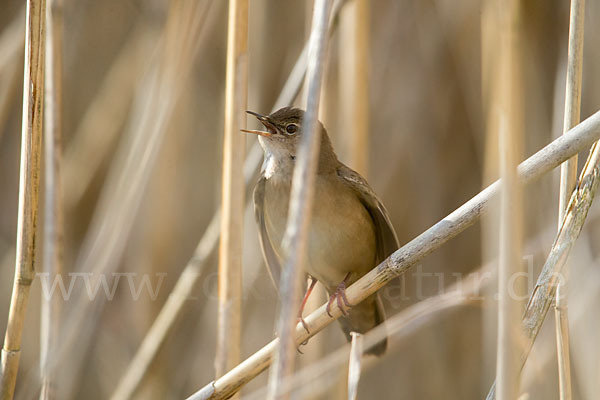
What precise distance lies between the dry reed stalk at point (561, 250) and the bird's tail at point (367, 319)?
0.86 metres

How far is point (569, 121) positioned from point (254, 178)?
162 centimetres

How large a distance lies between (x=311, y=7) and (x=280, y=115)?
1.68 feet

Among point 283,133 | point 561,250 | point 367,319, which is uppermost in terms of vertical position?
point 283,133

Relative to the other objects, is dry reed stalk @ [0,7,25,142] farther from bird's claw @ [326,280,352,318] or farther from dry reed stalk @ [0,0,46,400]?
bird's claw @ [326,280,352,318]

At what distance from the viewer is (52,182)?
2.07 meters

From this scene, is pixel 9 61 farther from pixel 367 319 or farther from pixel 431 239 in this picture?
pixel 431 239

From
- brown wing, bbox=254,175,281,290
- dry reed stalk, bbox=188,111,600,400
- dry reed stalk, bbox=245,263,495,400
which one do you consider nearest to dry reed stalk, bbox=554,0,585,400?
dry reed stalk, bbox=188,111,600,400

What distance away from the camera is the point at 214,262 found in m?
3.53

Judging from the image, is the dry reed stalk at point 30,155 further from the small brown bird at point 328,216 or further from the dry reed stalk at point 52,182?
the small brown bird at point 328,216

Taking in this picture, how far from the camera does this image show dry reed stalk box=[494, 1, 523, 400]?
50.8 inches

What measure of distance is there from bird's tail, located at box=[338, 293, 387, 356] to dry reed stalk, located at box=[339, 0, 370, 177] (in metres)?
0.53

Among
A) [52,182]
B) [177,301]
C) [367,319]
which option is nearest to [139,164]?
[52,182]

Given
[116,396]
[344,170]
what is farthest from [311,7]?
[116,396]

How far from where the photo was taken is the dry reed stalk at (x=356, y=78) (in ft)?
7.95
